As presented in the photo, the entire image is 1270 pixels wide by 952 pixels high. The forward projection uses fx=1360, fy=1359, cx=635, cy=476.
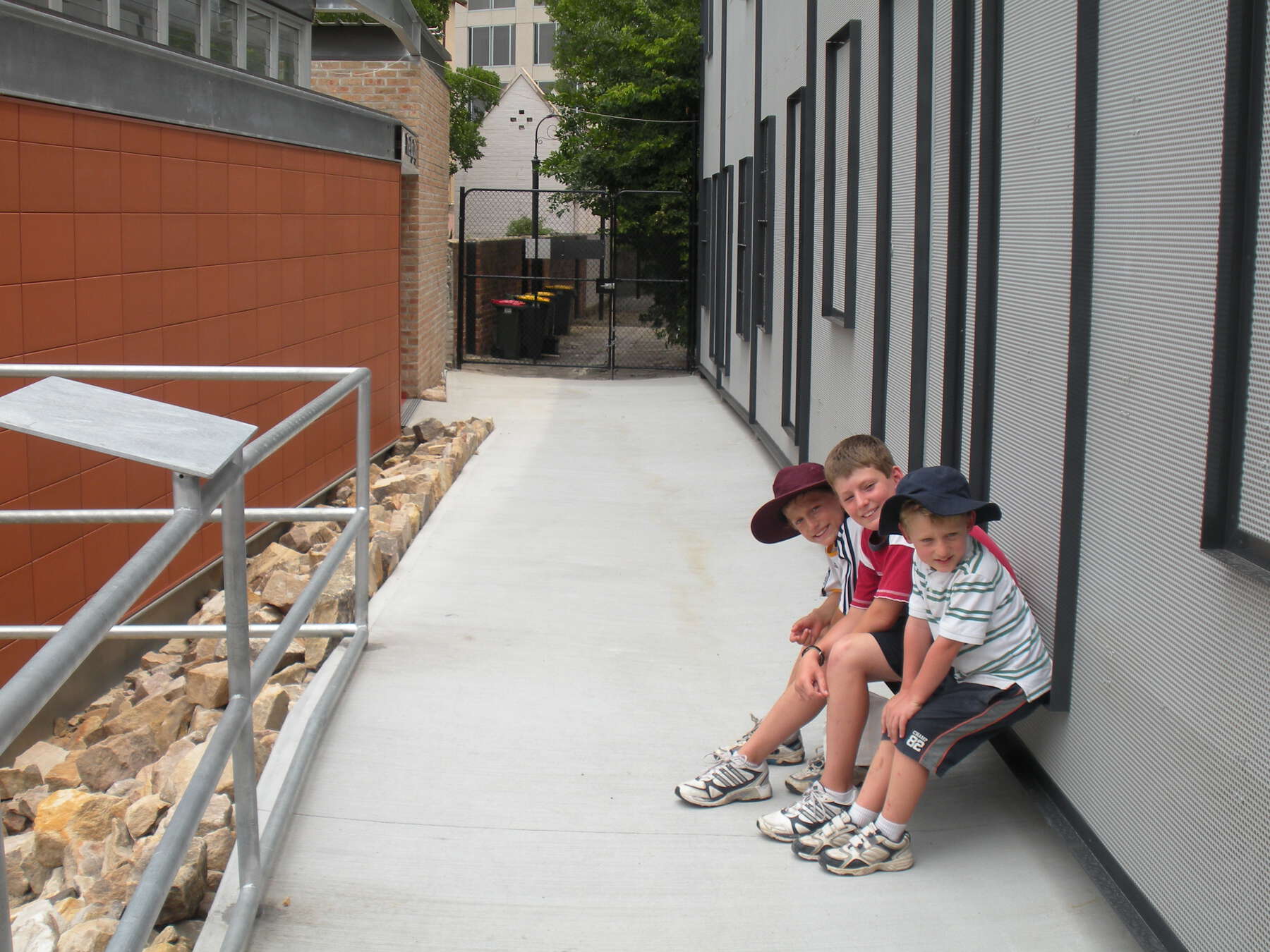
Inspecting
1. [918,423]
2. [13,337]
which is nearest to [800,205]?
[918,423]

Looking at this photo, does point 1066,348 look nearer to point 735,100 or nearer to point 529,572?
point 529,572

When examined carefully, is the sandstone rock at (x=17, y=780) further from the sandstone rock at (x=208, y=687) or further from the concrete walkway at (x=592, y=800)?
the concrete walkway at (x=592, y=800)

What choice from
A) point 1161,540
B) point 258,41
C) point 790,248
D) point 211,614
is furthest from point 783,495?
point 258,41

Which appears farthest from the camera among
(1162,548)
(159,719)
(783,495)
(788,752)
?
(159,719)

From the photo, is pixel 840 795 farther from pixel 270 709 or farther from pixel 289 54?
pixel 289 54

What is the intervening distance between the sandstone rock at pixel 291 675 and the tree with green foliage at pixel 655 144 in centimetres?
1388

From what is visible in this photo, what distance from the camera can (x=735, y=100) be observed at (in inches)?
546

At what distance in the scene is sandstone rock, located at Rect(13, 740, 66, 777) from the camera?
4.71m

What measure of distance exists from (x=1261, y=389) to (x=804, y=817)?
164 centimetres

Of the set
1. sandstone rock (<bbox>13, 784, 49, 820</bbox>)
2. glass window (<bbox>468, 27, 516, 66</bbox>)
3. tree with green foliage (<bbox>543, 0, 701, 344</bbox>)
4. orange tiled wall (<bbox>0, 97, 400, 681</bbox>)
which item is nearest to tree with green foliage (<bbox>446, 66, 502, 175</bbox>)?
glass window (<bbox>468, 27, 516, 66</bbox>)

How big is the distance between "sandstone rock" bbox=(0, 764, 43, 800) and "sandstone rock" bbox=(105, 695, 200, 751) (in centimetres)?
36

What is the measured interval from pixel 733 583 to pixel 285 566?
221 centimetres

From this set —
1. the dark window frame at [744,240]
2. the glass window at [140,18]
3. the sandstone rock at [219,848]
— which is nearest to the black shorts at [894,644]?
the sandstone rock at [219,848]

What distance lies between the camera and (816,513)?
3799 millimetres
